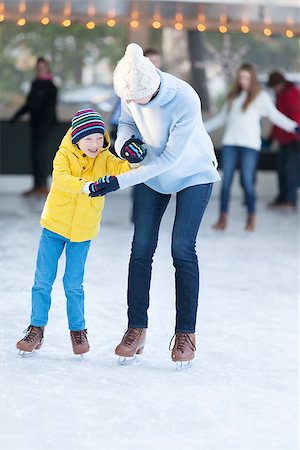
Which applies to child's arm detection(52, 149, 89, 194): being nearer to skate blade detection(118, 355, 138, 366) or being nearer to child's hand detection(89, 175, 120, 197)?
child's hand detection(89, 175, 120, 197)

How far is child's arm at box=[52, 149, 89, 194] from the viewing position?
3.36 meters

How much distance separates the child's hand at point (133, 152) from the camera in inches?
132

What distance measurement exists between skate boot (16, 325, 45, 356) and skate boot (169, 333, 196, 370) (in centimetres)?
50

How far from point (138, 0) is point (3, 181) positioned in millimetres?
2884

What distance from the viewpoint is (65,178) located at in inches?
133

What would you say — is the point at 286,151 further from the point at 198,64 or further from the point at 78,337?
the point at 78,337

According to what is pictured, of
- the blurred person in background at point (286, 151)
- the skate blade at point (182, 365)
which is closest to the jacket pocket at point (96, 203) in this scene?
the skate blade at point (182, 365)

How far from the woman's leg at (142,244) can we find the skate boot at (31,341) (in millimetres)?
343

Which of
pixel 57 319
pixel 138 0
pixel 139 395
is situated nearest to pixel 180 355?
pixel 139 395

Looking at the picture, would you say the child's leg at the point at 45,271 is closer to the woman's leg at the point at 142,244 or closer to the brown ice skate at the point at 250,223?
the woman's leg at the point at 142,244

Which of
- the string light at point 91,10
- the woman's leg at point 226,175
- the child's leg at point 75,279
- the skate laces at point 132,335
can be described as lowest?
the woman's leg at point 226,175

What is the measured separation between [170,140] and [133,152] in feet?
0.50

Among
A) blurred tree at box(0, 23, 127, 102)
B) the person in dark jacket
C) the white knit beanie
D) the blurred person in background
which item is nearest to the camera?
the white knit beanie

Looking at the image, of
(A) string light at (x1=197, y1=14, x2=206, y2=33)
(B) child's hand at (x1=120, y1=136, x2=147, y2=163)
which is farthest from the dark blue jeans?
(A) string light at (x1=197, y1=14, x2=206, y2=33)
